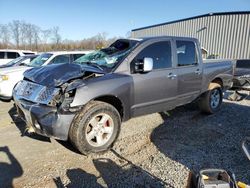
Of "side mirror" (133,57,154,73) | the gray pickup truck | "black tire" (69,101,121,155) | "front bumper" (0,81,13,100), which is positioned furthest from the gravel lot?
"front bumper" (0,81,13,100)

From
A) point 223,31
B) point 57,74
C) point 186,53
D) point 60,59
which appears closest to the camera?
point 57,74

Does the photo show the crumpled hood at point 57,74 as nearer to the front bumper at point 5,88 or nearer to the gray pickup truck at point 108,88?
the gray pickup truck at point 108,88

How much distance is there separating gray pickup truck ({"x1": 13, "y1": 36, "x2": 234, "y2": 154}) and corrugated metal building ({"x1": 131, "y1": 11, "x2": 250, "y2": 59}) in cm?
1469

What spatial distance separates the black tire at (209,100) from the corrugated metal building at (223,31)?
45.2 ft

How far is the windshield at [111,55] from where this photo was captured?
179 inches

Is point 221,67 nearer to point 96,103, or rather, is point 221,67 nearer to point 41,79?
point 96,103

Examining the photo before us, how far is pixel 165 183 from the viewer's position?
10.4 feet

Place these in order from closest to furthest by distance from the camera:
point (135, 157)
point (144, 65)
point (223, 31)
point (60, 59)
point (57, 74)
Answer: point (135, 157) < point (57, 74) < point (144, 65) < point (60, 59) < point (223, 31)

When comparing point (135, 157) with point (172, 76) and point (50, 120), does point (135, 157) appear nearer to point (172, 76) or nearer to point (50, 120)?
point (50, 120)

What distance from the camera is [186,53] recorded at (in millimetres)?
5559

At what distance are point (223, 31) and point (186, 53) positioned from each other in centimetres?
1601

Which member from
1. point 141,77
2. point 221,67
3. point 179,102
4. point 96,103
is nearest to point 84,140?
point 96,103

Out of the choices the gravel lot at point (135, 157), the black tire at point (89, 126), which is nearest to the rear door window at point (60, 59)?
the gravel lot at point (135, 157)

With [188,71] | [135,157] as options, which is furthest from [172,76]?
[135,157]
